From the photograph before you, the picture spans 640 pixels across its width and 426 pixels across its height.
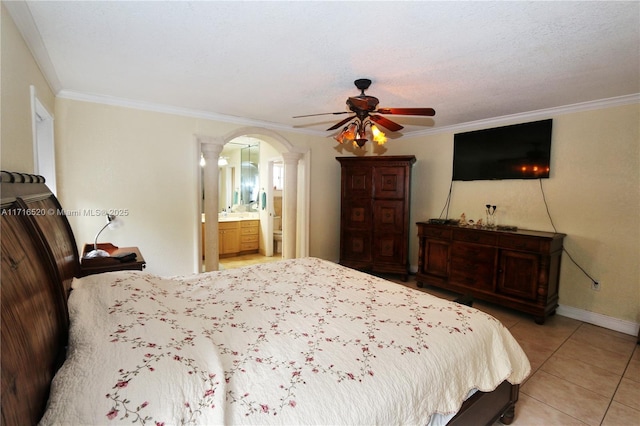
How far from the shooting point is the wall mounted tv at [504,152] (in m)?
3.47

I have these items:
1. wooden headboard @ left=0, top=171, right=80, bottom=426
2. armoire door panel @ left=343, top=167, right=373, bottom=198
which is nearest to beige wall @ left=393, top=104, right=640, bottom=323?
armoire door panel @ left=343, top=167, right=373, bottom=198

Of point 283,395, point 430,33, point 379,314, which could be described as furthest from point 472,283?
point 283,395

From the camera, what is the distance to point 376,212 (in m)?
4.62

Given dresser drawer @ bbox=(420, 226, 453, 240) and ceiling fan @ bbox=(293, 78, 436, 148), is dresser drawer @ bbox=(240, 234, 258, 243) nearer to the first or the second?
dresser drawer @ bbox=(420, 226, 453, 240)

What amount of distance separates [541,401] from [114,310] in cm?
273

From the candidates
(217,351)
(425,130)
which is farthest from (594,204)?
(217,351)

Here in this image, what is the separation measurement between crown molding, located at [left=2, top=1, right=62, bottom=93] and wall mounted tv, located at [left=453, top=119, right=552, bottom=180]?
4459 mm

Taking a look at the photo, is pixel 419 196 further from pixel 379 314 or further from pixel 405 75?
pixel 379 314

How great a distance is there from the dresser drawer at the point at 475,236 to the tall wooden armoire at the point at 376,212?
82cm

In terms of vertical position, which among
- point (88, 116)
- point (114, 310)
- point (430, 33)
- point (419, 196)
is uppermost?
point (430, 33)

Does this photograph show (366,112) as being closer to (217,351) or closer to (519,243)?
(217,351)

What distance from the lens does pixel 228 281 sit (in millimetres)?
2186

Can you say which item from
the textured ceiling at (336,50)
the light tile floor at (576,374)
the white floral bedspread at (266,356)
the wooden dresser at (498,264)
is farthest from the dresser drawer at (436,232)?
the white floral bedspread at (266,356)

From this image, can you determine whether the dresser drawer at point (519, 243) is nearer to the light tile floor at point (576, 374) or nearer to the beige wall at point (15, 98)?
the light tile floor at point (576, 374)
